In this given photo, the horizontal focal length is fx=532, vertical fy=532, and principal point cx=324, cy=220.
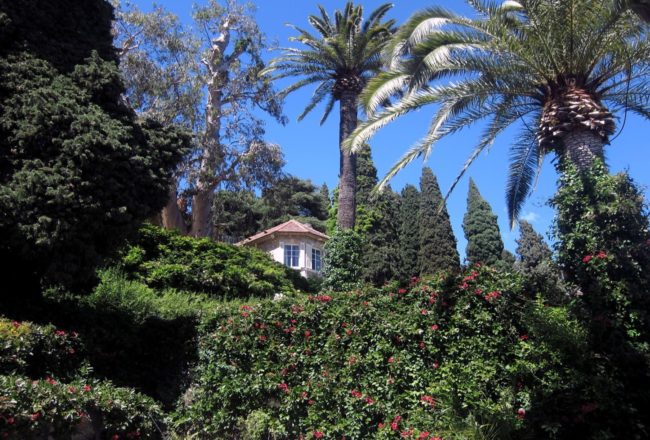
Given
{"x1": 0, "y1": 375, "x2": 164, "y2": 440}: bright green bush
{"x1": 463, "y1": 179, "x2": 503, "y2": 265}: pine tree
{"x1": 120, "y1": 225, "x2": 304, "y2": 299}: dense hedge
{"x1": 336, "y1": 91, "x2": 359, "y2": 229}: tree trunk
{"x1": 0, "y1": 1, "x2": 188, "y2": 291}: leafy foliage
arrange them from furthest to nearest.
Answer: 1. {"x1": 463, "y1": 179, "x2": 503, "y2": 265}: pine tree
2. {"x1": 336, "y1": 91, "x2": 359, "y2": 229}: tree trunk
3. {"x1": 120, "y1": 225, "x2": 304, "y2": 299}: dense hedge
4. {"x1": 0, "y1": 1, "x2": 188, "y2": 291}: leafy foliage
5. {"x1": 0, "y1": 375, "x2": 164, "y2": 440}: bright green bush

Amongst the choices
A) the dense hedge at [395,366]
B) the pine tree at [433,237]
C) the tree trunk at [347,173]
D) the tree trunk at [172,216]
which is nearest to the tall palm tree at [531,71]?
the dense hedge at [395,366]

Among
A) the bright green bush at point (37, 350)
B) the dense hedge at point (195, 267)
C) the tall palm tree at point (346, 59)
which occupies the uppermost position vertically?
the tall palm tree at point (346, 59)

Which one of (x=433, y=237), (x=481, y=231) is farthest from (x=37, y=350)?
(x=481, y=231)

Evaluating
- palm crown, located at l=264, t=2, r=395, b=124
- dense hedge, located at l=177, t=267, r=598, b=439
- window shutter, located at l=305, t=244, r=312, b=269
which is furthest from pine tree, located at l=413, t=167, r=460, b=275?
dense hedge, located at l=177, t=267, r=598, b=439

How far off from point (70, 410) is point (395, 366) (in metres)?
3.69

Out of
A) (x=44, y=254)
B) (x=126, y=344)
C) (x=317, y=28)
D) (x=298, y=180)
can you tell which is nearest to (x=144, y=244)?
(x=126, y=344)

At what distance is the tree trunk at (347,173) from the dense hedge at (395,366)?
7.67m

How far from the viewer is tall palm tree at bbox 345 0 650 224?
8266mm

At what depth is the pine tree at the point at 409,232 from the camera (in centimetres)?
3131

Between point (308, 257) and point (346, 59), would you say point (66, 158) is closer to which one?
point (346, 59)

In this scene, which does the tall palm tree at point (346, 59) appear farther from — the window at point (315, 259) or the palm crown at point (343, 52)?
the window at point (315, 259)

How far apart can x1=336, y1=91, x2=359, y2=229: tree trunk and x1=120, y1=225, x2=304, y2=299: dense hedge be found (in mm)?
2654

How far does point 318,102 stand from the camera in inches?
734

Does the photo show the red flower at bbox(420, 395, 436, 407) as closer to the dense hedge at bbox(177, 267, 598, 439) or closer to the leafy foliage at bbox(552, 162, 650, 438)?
the dense hedge at bbox(177, 267, 598, 439)
